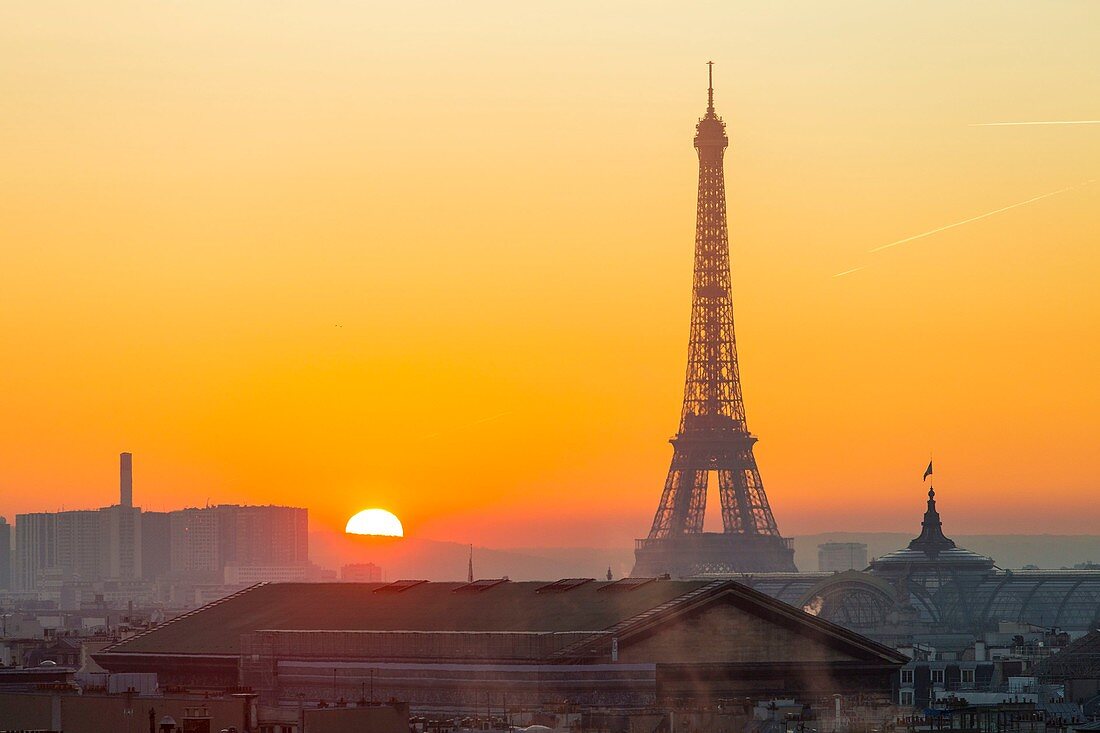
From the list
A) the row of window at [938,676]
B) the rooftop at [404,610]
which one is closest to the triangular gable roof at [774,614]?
the rooftop at [404,610]

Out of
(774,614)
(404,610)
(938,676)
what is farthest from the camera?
(938,676)

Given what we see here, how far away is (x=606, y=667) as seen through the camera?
106 m

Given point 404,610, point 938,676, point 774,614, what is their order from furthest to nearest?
point 938,676
point 404,610
point 774,614

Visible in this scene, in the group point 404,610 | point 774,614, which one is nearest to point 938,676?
point 774,614

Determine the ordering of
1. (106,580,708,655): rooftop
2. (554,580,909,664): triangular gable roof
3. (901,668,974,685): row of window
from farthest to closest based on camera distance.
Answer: (901,668,974,685): row of window < (106,580,708,655): rooftop < (554,580,909,664): triangular gable roof

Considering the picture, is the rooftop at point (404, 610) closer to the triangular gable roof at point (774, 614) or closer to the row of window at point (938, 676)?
the triangular gable roof at point (774, 614)

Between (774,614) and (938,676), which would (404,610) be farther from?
(938,676)

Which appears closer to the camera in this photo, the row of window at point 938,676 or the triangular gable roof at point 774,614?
the triangular gable roof at point 774,614

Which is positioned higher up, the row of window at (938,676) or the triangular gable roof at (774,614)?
the triangular gable roof at (774,614)

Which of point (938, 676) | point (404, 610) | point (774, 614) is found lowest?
Result: point (938, 676)

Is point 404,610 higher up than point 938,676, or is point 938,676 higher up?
point 404,610

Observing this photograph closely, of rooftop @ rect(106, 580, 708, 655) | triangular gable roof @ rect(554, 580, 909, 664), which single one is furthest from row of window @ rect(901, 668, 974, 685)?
rooftop @ rect(106, 580, 708, 655)

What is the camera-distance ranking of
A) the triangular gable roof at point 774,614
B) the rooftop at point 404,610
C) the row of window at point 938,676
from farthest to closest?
the row of window at point 938,676, the rooftop at point 404,610, the triangular gable roof at point 774,614

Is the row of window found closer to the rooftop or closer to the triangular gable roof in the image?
the triangular gable roof
